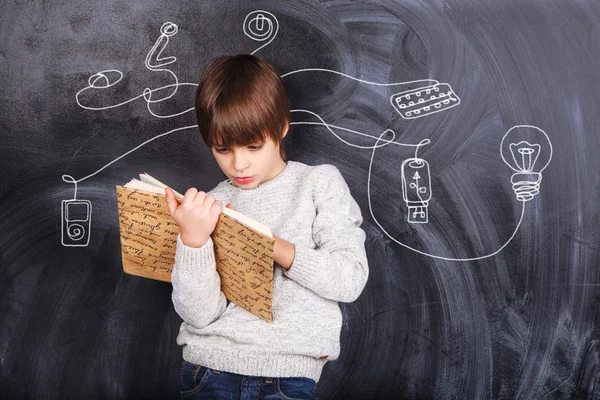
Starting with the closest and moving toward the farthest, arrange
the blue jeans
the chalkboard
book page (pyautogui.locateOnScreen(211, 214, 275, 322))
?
book page (pyautogui.locateOnScreen(211, 214, 275, 322)), the blue jeans, the chalkboard

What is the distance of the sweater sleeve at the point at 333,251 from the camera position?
3.42 feet

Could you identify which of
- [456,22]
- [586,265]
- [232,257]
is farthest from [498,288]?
[232,257]

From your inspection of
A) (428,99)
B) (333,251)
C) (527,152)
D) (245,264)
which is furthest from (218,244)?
(527,152)

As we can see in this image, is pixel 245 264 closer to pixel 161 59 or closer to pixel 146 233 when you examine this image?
pixel 146 233

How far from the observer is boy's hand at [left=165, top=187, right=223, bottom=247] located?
0.97m

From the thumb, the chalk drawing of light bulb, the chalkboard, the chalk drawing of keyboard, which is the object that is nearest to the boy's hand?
the thumb

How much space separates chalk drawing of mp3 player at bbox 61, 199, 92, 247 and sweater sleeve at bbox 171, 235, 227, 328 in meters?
0.60

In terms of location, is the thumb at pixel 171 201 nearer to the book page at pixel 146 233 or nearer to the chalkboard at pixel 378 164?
the book page at pixel 146 233

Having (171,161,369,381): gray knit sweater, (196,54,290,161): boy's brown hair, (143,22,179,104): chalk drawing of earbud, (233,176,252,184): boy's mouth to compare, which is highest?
(143,22,179,104): chalk drawing of earbud

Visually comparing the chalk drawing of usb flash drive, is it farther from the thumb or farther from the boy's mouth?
the thumb

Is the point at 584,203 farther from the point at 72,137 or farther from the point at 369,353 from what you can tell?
the point at 72,137

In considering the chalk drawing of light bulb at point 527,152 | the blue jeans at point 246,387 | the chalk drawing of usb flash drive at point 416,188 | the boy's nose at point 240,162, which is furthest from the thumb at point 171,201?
the chalk drawing of light bulb at point 527,152

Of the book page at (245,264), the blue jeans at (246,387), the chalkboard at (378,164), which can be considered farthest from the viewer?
the chalkboard at (378,164)

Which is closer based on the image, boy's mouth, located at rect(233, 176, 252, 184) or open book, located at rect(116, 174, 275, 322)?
open book, located at rect(116, 174, 275, 322)
